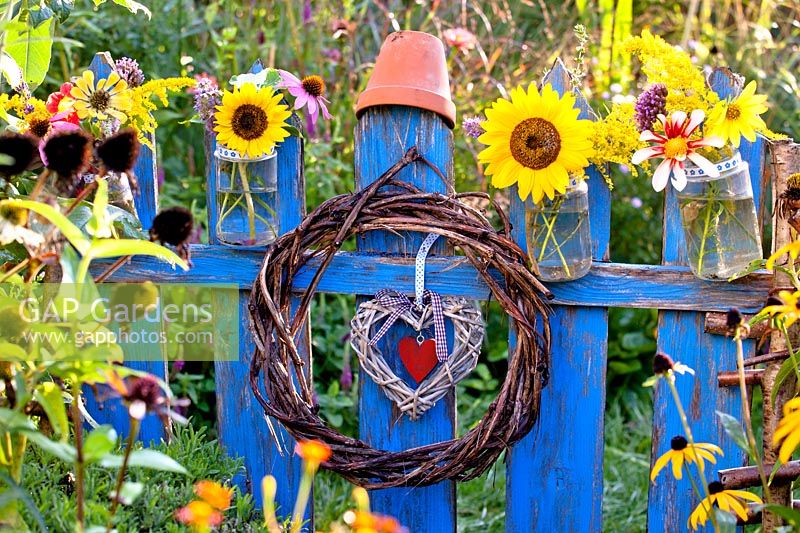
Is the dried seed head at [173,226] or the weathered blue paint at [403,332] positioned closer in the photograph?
the dried seed head at [173,226]

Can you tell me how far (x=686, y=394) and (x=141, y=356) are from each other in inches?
47.4

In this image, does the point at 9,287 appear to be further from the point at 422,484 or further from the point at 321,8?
the point at 321,8

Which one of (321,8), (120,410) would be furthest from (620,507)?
(321,8)

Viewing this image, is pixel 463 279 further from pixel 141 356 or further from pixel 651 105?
pixel 141 356

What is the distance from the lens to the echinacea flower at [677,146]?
1.60 metres

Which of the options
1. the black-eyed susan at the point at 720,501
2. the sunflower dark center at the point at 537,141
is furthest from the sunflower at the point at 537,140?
the black-eyed susan at the point at 720,501

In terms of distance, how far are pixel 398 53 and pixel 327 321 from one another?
1264mm

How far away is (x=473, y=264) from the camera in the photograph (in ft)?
6.06

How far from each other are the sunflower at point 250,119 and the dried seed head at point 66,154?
663 mm

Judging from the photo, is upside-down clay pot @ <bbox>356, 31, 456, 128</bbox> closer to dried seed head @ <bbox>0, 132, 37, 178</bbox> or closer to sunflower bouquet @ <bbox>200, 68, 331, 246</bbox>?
sunflower bouquet @ <bbox>200, 68, 331, 246</bbox>

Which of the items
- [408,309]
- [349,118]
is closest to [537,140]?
[408,309]

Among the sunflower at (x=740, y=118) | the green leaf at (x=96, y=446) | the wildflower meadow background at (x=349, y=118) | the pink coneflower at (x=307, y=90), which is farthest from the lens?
the wildflower meadow background at (x=349, y=118)

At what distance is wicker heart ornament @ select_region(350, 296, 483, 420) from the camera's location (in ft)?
6.23

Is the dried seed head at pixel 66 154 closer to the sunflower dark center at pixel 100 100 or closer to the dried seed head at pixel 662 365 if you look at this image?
the sunflower dark center at pixel 100 100
